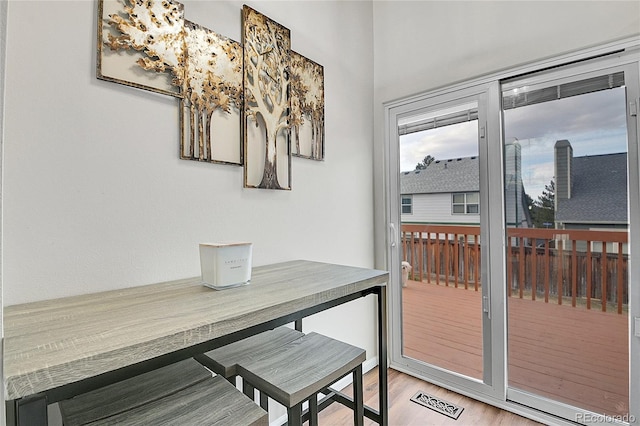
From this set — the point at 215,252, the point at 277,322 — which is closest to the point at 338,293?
the point at 277,322

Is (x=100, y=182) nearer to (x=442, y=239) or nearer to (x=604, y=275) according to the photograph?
(x=442, y=239)

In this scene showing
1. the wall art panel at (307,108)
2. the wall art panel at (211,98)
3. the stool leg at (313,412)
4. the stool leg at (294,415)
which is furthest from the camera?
the wall art panel at (307,108)

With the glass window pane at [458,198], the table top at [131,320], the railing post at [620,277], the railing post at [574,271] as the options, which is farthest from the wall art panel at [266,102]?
the railing post at [620,277]

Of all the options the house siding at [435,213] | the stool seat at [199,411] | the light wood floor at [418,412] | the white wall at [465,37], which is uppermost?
the white wall at [465,37]

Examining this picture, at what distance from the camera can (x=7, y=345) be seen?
2.13ft

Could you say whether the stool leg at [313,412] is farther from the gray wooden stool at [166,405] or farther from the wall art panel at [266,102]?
the wall art panel at [266,102]

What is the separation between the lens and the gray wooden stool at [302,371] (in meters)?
1.01

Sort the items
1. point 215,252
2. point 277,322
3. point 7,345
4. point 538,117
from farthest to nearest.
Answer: point 538,117 < point 215,252 < point 277,322 < point 7,345

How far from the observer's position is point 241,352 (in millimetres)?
1224

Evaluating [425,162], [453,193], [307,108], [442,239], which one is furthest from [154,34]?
[442,239]

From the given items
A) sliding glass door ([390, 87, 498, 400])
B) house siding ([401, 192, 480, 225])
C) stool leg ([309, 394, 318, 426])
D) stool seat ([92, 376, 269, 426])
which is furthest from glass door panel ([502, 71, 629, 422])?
stool seat ([92, 376, 269, 426])

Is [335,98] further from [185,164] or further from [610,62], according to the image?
[610,62]

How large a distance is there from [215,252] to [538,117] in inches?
75.8

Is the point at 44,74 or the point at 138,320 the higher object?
the point at 44,74
